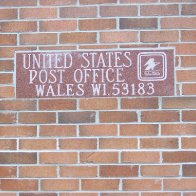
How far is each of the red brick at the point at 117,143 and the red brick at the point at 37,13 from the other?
774 mm

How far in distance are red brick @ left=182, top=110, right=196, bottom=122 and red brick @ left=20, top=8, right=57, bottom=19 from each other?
0.93 m

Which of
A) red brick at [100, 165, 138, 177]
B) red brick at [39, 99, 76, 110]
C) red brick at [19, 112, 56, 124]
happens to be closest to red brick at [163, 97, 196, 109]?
red brick at [100, 165, 138, 177]

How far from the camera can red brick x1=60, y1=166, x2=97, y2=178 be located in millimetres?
2217

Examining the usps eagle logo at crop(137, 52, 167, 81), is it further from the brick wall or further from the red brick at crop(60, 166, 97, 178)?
the red brick at crop(60, 166, 97, 178)

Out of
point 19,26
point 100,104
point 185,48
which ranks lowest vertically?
point 100,104

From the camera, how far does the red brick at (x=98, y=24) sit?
7.34 feet

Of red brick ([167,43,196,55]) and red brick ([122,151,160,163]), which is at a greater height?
red brick ([167,43,196,55])

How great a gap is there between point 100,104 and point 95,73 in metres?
0.18

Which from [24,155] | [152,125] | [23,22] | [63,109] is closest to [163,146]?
[152,125]

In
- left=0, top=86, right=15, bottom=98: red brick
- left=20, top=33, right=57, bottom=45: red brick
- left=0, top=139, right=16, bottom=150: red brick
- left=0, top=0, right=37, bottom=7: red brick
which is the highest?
left=0, top=0, right=37, bottom=7: red brick

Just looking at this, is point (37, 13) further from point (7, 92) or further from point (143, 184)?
point (143, 184)

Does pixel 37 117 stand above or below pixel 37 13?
below

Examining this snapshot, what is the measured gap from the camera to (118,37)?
2.23m

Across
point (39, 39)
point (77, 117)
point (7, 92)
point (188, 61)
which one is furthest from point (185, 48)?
point (7, 92)
